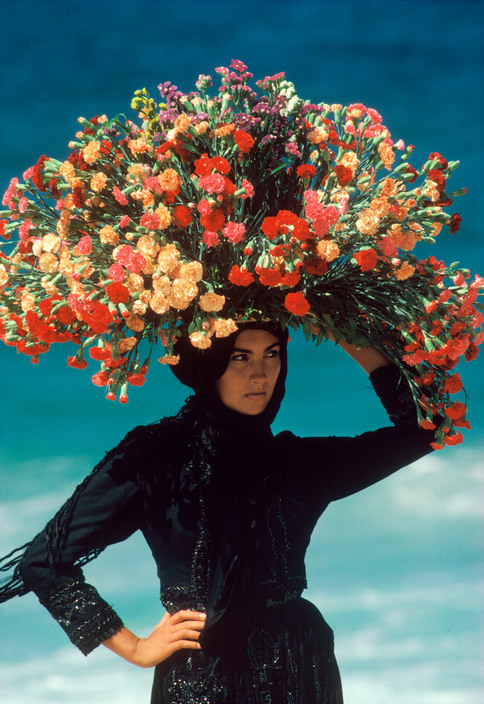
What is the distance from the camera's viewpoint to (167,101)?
2719mm

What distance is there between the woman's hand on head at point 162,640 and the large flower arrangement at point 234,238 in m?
0.72

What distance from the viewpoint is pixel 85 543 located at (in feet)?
8.98

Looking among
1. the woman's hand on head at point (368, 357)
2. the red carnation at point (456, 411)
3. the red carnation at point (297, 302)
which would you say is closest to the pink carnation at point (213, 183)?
the red carnation at point (297, 302)

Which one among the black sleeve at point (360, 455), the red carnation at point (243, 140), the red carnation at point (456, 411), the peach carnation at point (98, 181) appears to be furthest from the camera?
the black sleeve at point (360, 455)

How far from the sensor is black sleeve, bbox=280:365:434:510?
9.43 ft

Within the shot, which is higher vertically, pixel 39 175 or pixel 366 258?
pixel 39 175

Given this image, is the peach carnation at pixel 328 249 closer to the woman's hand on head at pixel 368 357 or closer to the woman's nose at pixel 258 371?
the woman's nose at pixel 258 371

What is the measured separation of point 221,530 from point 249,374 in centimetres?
49

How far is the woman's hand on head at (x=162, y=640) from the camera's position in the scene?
2.61 meters

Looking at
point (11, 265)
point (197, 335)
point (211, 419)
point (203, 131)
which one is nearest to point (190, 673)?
point (211, 419)

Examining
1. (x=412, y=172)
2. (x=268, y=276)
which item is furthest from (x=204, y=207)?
(x=412, y=172)

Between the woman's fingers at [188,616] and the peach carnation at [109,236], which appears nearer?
the peach carnation at [109,236]

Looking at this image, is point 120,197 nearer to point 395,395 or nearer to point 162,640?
point 395,395

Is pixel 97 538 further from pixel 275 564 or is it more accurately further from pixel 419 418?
pixel 419 418
